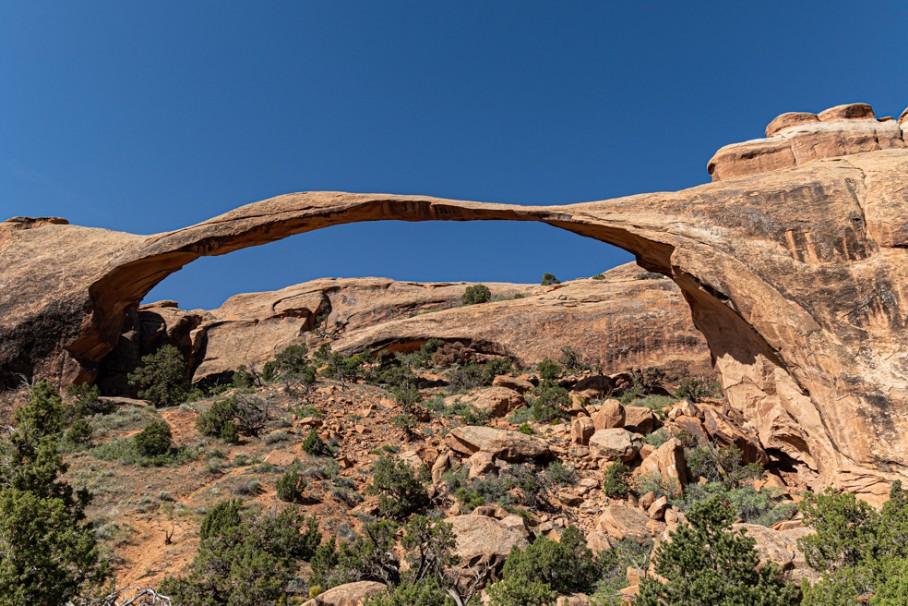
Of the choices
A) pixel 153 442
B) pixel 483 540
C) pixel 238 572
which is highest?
pixel 153 442

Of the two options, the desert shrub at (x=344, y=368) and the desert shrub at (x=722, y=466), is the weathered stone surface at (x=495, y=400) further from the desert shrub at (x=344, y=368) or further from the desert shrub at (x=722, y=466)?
the desert shrub at (x=722, y=466)

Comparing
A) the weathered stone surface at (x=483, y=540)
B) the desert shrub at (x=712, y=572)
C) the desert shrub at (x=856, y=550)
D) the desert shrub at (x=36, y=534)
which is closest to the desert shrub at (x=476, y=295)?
the weathered stone surface at (x=483, y=540)

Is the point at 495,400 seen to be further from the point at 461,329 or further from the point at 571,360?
the point at 461,329

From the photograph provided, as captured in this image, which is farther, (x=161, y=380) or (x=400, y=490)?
(x=161, y=380)

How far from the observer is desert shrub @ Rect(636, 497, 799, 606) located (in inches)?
292

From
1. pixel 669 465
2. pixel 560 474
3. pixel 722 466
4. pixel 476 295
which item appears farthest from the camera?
pixel 476 295

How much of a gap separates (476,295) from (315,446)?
2405 cm

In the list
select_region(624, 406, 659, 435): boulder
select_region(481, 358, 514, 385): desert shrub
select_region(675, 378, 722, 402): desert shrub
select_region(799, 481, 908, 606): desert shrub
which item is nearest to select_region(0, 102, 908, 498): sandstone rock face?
select_region(799, 481, 908, 606): desert shrub

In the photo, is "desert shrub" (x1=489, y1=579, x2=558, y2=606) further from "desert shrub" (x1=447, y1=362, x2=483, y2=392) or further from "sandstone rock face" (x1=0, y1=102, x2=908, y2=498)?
"desert shrub" (x1=447, y1=362, x2=483, y2=392)

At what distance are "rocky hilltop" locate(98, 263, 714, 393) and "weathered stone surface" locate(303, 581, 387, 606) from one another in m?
21.2

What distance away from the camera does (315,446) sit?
18.1 meters

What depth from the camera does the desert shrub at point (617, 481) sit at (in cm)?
1455

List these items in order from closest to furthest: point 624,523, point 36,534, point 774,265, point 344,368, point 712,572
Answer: point 36,534
point 712,572
point 774,265
point 624,523
point 344,368

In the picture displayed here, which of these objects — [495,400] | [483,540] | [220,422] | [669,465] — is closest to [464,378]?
[495,400]
